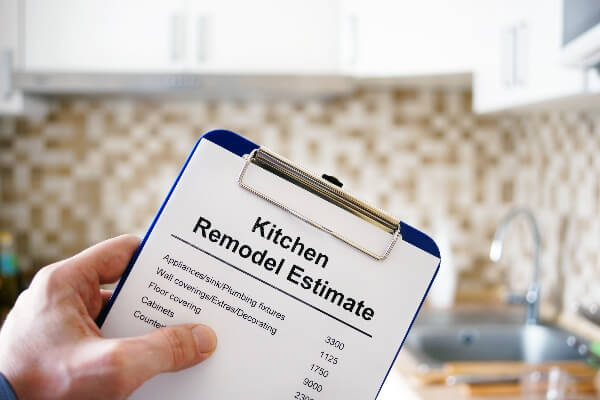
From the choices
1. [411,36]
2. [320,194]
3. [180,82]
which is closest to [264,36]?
[180,82]

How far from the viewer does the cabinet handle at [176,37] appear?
1704 millimetres

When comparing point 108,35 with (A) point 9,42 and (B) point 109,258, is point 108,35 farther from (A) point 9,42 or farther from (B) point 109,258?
(B) point 109,258

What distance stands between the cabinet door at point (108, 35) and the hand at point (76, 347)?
125 centimetres

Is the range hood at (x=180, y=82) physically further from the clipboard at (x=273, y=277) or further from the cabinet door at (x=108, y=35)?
the clipboard at (x=273, y=277)

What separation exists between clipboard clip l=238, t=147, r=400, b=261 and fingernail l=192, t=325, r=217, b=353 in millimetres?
141

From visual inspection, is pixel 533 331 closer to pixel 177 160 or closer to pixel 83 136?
pixel 177 160

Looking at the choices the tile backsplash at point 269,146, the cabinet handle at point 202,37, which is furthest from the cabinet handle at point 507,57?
the cabinet handle at point 202,37

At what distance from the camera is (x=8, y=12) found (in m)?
1.74

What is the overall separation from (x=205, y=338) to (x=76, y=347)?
0.12 m

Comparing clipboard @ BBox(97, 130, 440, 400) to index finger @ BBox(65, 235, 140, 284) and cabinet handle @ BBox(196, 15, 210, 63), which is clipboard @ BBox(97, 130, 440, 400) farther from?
cabinet handle @ BBox(196, 15, 210, 63)

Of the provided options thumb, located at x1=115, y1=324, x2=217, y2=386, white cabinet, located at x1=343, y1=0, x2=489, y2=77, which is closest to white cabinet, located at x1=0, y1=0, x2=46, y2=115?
white cabinet, located at x1=343, y1=0, x2=489, y2=77

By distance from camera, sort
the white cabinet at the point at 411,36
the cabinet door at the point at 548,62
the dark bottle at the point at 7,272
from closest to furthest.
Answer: the cabinet door at the point at 548,62 < the white cabinet at the point at 411,36 < the dark bottle at the point at 7,272

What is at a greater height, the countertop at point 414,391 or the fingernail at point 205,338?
the fingernail at point 205,338

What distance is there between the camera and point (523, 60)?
1.27 metres
